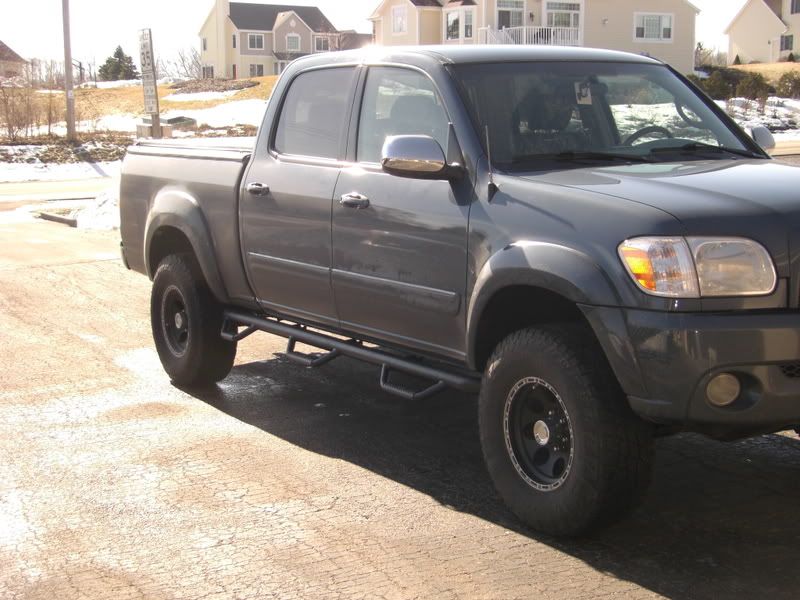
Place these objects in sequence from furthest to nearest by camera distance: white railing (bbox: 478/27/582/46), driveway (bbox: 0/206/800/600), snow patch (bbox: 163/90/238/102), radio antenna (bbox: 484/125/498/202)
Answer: snow patch (bbox: 163/90/238/102) < white railing (bbox: 478/27/582/46) < radio antenna (bbox: 484/125/498/202) < driveway (bbox: 0/206/800/600)

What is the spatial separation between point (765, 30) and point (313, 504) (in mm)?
73315

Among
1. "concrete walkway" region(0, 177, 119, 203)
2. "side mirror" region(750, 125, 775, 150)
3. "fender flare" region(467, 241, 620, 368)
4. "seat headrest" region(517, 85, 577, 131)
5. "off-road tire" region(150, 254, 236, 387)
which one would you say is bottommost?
"concrete walkway" region(0, 177, 119, 203)

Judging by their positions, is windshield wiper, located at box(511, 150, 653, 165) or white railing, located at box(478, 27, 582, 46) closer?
windshield wiper, located at box(511, 150, 653, 165)

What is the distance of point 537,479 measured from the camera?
15.6 ft

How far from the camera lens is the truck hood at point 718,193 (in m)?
4.20

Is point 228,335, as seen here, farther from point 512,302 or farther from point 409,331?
point 512,302

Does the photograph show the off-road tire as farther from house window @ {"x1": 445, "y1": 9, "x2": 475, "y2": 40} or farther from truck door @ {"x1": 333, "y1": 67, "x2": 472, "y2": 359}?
house window @ {"x1": 445, "y1": 9, "x2": 475, "y2": 40}

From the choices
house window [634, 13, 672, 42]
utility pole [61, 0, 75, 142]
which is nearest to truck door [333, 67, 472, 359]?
utility pole [61, 0, 75, 142]

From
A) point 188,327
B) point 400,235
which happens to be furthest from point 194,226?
point 400,235

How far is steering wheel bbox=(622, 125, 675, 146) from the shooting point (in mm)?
5467

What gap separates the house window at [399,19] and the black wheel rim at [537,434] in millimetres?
54242

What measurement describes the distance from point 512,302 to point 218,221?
247 centimetres

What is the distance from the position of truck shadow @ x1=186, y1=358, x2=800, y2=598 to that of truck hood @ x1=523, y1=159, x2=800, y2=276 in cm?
116

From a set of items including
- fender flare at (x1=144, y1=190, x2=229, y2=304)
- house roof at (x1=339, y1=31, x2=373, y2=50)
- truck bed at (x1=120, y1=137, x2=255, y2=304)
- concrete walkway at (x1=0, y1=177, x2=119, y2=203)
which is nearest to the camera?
truck bed at (x1=120, y1=137, x2=255, y2=304)
